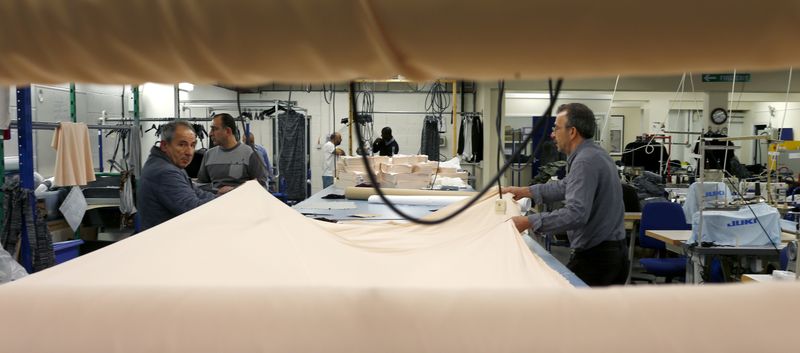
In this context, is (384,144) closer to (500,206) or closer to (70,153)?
(70,153)

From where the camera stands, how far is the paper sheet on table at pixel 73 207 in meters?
4.27

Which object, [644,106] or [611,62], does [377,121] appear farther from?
[611,62]

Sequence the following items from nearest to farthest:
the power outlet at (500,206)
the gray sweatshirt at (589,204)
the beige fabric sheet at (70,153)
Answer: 1. the power outlet at (500,206)
2. the gray sweatshirt at (589,204)
3. the beige fabric sheet at (70,153)

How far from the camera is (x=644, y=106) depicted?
1323cm

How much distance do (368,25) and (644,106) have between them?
13.9 meters

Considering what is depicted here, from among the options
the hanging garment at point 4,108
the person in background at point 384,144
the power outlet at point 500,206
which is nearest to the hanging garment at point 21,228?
the hanging garment at point 4,108

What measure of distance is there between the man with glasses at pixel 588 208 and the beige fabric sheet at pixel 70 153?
3119mm

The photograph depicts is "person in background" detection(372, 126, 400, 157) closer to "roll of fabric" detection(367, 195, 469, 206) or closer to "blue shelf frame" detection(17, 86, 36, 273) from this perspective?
"roll of fabric" detection(367, 195, 469, 206)

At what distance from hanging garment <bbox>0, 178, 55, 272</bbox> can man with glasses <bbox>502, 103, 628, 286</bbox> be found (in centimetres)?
267

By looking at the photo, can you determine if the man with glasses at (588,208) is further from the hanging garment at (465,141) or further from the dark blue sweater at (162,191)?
the hanging garment at (465,141)

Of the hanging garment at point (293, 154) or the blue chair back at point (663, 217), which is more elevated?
the hanging garment at point (293, 154)

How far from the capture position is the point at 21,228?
3334mm

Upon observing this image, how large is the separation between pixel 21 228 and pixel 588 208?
3137 mm

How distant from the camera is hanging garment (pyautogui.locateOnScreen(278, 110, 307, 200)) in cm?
914
